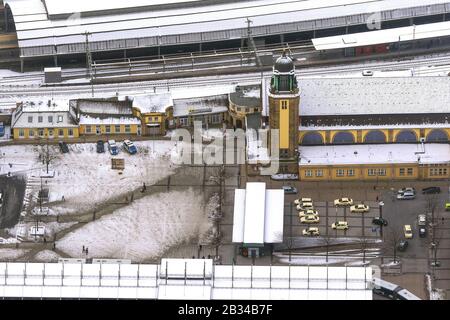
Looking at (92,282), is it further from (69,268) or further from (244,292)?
(244,292)

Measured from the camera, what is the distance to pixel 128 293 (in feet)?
583

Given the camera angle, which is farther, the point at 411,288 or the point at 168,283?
the point at 411,288
